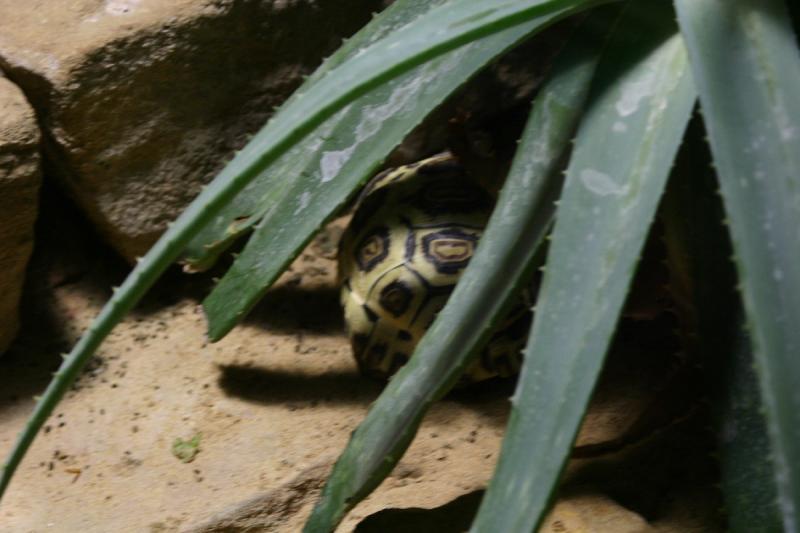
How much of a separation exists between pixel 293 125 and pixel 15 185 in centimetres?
94

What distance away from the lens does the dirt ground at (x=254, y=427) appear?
143 cm

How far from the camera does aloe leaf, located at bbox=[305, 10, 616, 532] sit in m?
1.19

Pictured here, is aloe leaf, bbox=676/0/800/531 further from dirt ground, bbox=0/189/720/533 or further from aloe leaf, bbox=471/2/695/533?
dirt ground, bbox=0/189/720/533

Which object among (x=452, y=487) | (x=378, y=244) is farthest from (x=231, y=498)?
(x=378, y=244)

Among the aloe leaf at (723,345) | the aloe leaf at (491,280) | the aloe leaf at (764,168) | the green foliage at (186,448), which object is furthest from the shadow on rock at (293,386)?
the aloe leaf at (764,168)

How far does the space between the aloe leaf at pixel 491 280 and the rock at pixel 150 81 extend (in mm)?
868

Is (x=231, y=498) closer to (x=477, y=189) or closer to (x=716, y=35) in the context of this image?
(x=477, y=189)

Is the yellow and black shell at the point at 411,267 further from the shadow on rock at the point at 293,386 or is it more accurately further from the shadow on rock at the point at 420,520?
the shadow on rock at the point at 420,520

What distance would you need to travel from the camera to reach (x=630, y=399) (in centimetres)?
→ 167

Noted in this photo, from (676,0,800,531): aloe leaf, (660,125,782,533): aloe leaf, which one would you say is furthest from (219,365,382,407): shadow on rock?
(676,0,800,531): aloe leaf

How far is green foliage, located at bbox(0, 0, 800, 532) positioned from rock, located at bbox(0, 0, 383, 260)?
59 cm

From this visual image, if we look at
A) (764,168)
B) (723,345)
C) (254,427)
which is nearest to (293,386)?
(254,427)

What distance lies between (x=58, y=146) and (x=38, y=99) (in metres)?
0.10

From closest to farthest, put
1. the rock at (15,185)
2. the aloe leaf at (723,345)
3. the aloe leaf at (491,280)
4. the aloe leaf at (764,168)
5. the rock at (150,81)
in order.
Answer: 1. the aloe leaf at (764,168)
2. the aloe leaf at (723,345)
3. the aloe leaf at (491,280)
4. the rock at (15,185)
5. the rock at (150,81)
